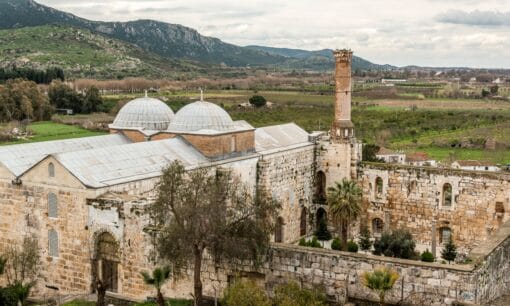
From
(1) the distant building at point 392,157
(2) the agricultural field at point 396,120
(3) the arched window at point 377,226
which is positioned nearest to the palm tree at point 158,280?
(3) the arched window at point 377,226

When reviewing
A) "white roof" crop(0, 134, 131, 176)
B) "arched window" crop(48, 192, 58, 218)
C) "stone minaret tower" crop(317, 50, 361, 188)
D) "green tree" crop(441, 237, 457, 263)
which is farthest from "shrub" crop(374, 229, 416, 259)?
"arched window" crop(48, 192, 58, 218)

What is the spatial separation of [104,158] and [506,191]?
19.2 metres

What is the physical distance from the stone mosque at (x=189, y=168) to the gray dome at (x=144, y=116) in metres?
0.06

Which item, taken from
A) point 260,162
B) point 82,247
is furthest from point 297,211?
point 82,247

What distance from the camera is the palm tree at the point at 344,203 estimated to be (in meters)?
28.8

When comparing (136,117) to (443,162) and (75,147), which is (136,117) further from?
(443,162)

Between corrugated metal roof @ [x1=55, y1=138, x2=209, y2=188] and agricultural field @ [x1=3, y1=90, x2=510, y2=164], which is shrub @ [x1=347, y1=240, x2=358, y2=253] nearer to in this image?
corrugated metal roof @ [x1=55, y1=138, x2=209, y2=188]

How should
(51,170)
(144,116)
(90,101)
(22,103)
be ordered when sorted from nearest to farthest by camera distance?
1. (51,170)
2. (144,116)
3. (22,103)
4. (90,101)

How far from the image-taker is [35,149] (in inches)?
1046

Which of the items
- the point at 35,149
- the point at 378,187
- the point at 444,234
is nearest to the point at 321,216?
the point at 378,187

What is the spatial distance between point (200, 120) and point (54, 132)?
33.1 m

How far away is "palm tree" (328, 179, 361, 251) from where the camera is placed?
28.8 meters

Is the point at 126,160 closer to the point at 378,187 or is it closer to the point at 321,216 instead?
the point at 321,216

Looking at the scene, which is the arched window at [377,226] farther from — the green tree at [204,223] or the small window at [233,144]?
the green tree at [204,223]
